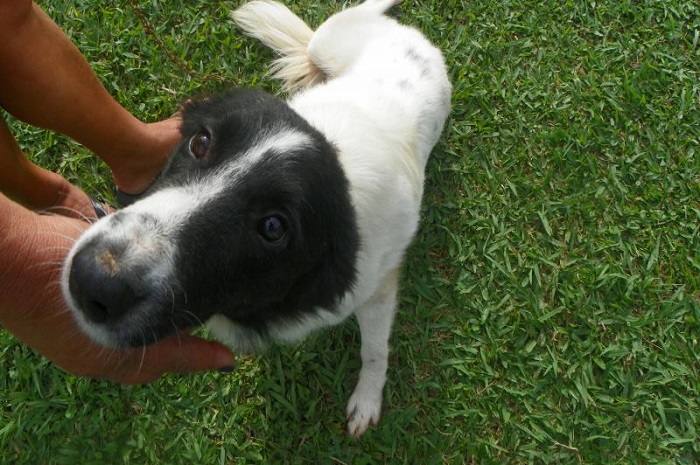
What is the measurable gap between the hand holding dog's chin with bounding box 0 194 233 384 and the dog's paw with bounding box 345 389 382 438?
3.50ft

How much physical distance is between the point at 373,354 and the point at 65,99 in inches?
75.3

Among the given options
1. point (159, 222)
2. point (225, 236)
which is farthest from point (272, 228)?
point (159, 222)

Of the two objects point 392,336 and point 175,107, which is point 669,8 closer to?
point 392,336

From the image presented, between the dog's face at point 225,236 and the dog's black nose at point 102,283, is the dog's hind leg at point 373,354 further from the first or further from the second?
the dog's black nose at point 102,283

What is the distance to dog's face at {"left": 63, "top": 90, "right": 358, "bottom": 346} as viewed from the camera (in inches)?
66.6

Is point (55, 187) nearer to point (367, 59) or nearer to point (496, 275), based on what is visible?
point (367, 59)

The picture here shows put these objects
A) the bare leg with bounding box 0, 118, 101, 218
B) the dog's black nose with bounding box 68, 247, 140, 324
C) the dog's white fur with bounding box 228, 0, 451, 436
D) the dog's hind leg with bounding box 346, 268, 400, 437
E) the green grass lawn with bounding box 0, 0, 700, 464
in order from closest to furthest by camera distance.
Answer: the dog's black nose with bounding box 68, 247, 140, 324, the dog's white fur with bounding box 228, 0, 451, 436, the bare leg with bounding box 0, 118, 101, 218, the dog's hind leg with bounding box 346, 268, 400, 437, the green grass lawn with bounding box 0, 0, 700, 464

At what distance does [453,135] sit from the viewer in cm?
379

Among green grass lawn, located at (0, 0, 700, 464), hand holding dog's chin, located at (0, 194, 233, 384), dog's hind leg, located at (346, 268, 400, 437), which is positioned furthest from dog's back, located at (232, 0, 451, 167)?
hand holding dog's chin, located at (0, 194, 233, 384)

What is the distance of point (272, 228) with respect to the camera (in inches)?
76.3

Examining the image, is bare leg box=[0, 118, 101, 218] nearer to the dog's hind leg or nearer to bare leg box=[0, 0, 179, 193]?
bare leg box=[0, 0, 179, 193]

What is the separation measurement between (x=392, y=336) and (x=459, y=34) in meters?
2.22

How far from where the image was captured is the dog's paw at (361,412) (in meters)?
3.00

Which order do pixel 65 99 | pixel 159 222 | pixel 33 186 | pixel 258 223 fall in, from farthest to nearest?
pixel 33 186, pixel 65 99, pixel 258 223, pixel 159 222
